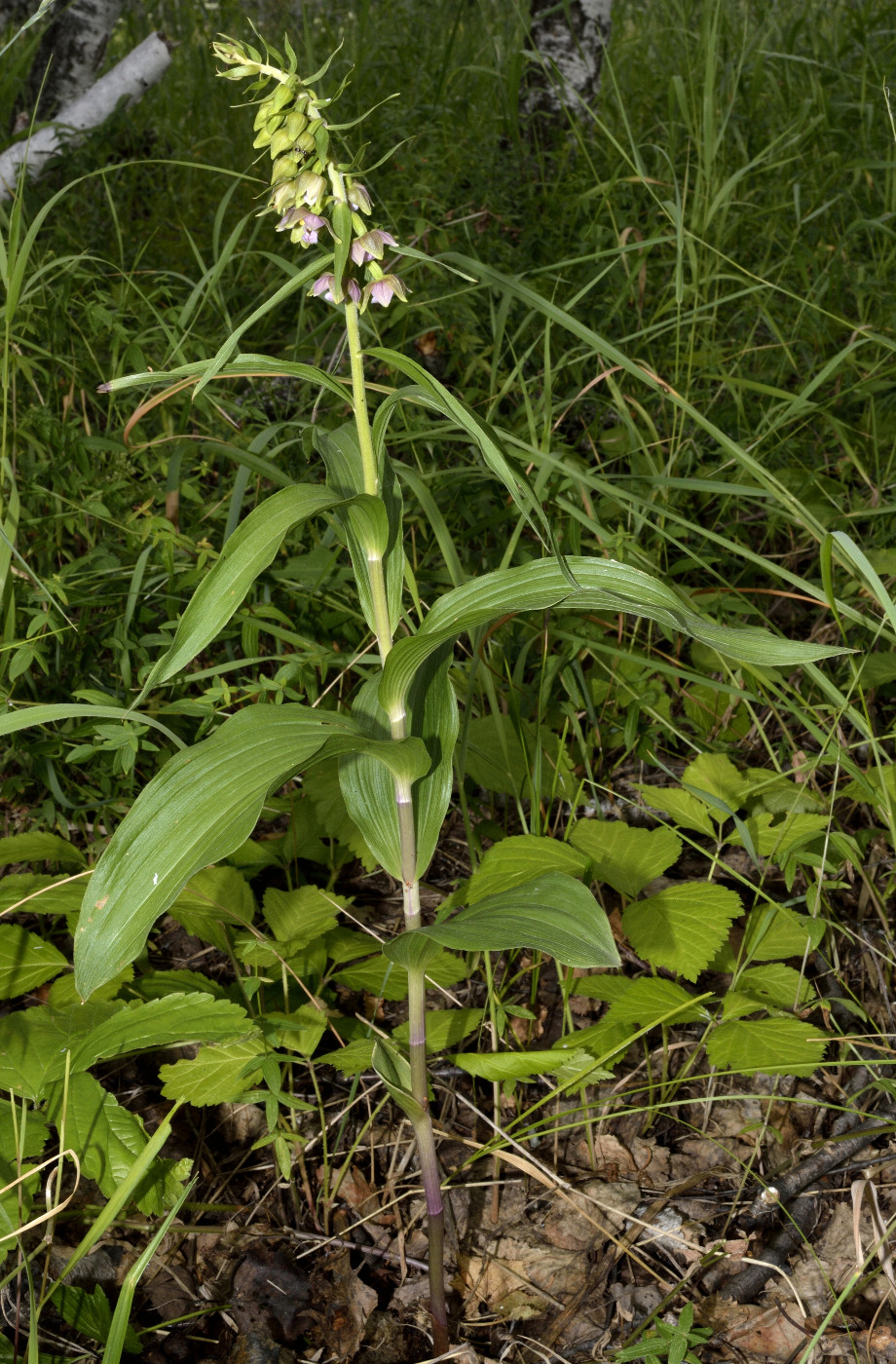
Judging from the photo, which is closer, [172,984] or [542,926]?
[542,926]

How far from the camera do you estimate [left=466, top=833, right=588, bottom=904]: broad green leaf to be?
4.65 feet

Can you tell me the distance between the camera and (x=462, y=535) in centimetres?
195

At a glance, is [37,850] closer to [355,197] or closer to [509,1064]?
[509,1064]

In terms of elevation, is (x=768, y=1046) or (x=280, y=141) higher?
(x=280, y=141)

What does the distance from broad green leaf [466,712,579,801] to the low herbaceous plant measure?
0.46m

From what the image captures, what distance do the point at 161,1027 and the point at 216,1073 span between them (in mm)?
99

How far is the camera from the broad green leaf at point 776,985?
55.5 inches

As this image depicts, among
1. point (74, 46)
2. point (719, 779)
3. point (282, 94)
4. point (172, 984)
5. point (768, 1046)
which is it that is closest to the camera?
point (282, 94)

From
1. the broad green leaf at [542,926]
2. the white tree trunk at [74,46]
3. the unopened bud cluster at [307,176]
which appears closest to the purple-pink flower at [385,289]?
the unopened bud cluster at [307,176]

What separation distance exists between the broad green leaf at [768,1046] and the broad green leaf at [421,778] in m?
0.46

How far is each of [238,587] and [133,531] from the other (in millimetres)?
967

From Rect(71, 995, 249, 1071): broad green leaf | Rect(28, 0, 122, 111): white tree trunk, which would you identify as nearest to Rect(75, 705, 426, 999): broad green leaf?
Rect(71, 995, 249, 1071): broad green leaf

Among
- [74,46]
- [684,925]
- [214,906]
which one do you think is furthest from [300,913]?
[74,46]

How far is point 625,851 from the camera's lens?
1536 mm
